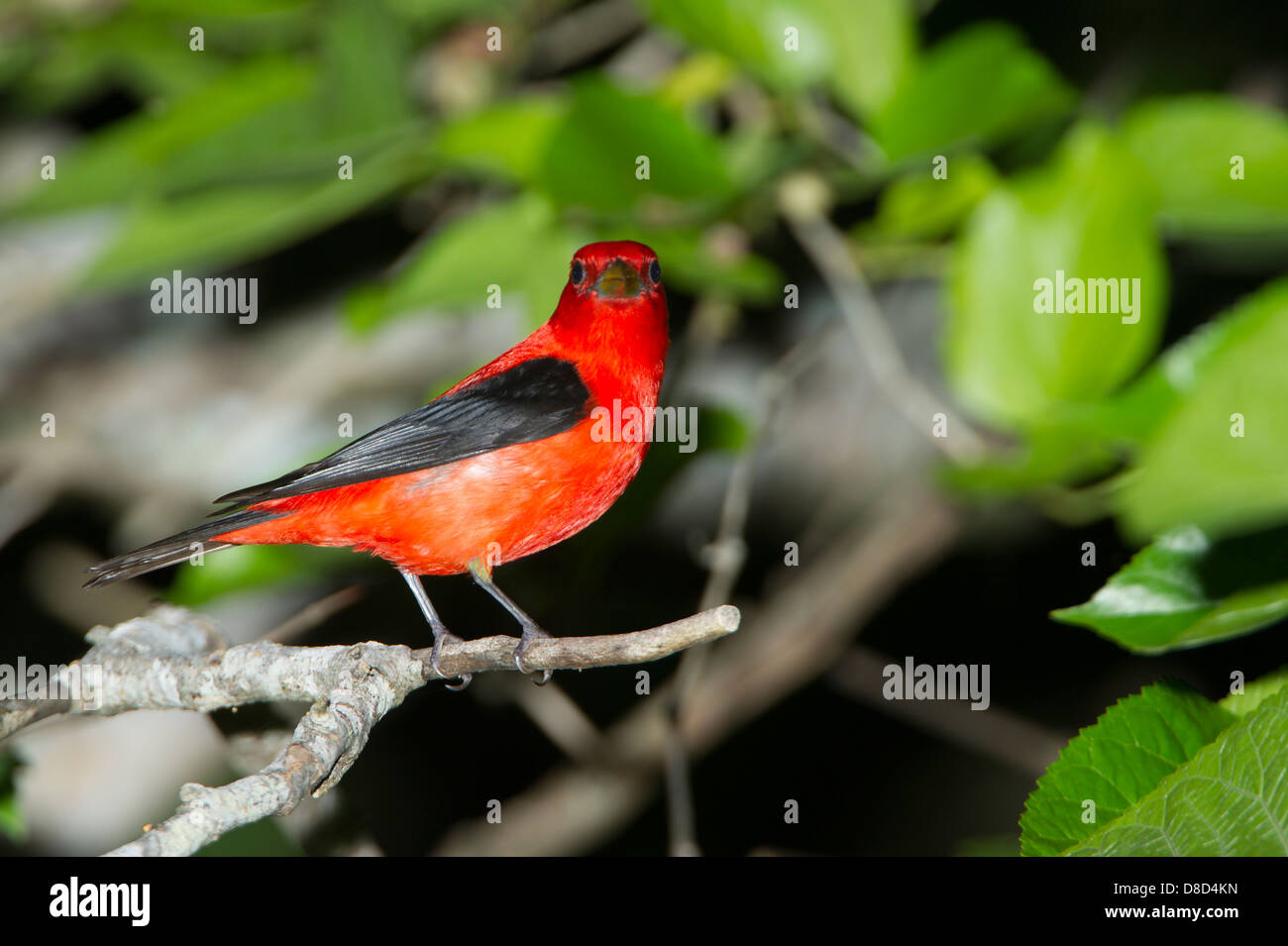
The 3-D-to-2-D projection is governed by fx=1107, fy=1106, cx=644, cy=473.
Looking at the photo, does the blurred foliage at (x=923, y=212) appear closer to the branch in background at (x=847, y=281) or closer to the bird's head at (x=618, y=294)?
the branch in background at (x=847, y=281)

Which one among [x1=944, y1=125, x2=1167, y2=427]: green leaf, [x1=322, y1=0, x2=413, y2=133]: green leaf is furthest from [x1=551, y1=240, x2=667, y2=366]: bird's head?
[x1=322, y1=0, x2=413, y2=133]: green leaf

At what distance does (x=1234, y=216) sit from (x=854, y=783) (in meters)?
4.43

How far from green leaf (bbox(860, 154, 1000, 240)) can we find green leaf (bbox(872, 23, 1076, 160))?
0.95ft

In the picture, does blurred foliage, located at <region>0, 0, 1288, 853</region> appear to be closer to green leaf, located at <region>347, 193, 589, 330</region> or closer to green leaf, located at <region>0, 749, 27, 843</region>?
green leaf, located at <region>347, 193, 589, 330</region>

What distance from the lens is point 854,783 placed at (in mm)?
6430

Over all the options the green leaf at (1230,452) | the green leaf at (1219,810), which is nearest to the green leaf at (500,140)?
the green leaf at (1230,452)

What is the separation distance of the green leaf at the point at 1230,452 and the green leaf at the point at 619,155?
1747 mm

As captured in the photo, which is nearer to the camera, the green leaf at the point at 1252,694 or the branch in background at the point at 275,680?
the branch in background at the point at 275,680

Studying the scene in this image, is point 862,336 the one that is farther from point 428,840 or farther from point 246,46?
point 428,840

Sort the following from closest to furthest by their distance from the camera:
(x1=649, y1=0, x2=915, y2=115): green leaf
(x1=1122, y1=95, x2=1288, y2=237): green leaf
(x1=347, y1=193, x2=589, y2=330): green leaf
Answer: (x1=1122, y1=95, x2=1288, y2=237): green leaf < (x1=649, y1=0, x2=915, y2=115): green leaf < (x1=347, y1=193, x2=589, y2=330): green leaf

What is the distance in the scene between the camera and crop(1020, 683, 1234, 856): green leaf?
167 centimetres

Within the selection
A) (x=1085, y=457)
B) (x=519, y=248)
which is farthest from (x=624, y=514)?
(x=1085, y=457)

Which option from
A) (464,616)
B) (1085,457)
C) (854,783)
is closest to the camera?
(1085,457)

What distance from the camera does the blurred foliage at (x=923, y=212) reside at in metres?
1.60
